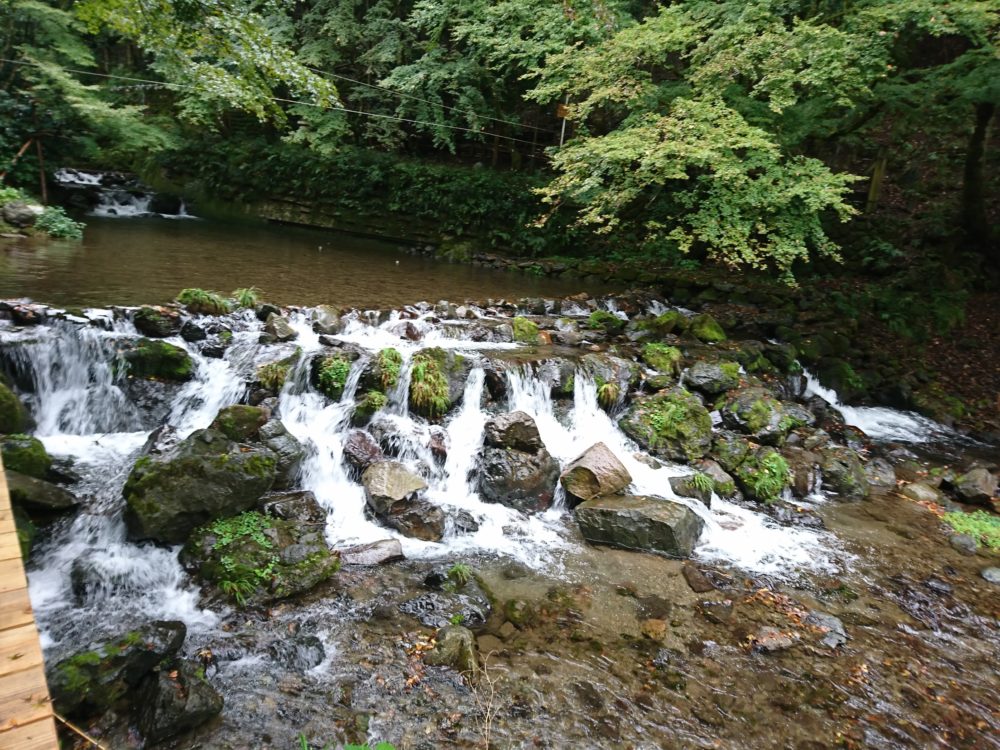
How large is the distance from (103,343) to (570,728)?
6374 millimetres

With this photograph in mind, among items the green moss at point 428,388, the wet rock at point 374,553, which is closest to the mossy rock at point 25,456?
the wet rock at point 374,553

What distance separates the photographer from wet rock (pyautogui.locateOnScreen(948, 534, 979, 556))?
19.5 ft

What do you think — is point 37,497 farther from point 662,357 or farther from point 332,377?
point 662,357

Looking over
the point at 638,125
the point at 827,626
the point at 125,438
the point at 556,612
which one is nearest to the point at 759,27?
the point at 638,125

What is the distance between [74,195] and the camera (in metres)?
16.5

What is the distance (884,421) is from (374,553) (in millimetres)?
9100

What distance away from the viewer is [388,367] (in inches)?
277

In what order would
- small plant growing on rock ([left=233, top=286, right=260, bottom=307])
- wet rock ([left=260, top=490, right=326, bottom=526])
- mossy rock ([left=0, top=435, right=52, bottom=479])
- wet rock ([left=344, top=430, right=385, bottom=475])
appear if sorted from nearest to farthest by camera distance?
1. mossy rock ([left=0, top=435, right=52, bottom=479])
2. wet rock ([left=260, top=490, right=326, bottom=526])
3. wet rock ([left=344, top=430, right=385, bottom=475])
4. small plant growing on rock ([left=233, top=286, right=260, bottom=307])

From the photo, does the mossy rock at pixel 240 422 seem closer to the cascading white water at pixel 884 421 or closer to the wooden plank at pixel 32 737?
the wooden plank at pixel 32 737

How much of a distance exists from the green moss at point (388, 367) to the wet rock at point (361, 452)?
84 cm

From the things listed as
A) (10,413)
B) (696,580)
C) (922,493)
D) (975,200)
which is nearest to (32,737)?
(696,580)


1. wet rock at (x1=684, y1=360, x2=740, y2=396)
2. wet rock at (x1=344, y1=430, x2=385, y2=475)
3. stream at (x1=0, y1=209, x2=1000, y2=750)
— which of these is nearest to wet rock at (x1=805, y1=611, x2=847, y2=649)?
stream at (x1=0, y1=209, x2=1000, y2=750)

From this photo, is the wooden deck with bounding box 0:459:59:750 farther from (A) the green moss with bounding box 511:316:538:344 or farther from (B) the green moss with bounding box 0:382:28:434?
(A) the green moss with bounding box 511:316:538:344

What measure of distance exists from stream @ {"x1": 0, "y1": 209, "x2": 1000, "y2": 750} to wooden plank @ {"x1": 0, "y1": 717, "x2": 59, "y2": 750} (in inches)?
74.1
